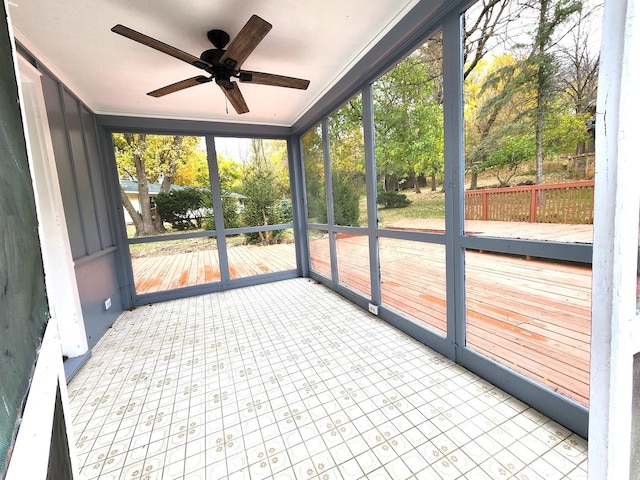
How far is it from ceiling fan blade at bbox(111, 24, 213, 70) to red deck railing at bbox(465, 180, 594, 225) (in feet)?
6.90

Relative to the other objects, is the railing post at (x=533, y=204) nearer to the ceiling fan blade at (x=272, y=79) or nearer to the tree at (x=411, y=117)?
the tree at (x=411, y=117)

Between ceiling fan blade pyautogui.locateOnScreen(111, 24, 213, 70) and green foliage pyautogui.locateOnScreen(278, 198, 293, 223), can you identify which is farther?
green foliage pyautogui.locateOnScreen(278, 198, 293, 223)

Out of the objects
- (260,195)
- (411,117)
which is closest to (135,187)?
(260,195)

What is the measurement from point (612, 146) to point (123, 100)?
4.06 meters

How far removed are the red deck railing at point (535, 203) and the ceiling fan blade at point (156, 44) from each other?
210cm

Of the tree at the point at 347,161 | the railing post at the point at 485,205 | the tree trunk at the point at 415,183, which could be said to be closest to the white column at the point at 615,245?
the railing post at the point at 485,205

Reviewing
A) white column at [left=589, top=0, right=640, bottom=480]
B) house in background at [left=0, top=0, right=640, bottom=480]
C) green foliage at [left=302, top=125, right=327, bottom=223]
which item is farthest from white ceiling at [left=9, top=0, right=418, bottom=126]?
white column at [left=589, top=0, right=640, bottom=480]

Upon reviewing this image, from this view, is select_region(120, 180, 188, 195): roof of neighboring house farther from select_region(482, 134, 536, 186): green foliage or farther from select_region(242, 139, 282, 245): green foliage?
select_region(482, 134, 536, 186): green foliage

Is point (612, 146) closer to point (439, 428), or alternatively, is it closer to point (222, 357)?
point (439, 428)

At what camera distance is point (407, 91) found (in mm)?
2252

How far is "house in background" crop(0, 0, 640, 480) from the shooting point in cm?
52

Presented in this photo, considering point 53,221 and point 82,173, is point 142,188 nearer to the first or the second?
point 82,173

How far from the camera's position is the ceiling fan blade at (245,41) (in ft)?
4.85

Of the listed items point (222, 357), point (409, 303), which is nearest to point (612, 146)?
point (409, 303)
